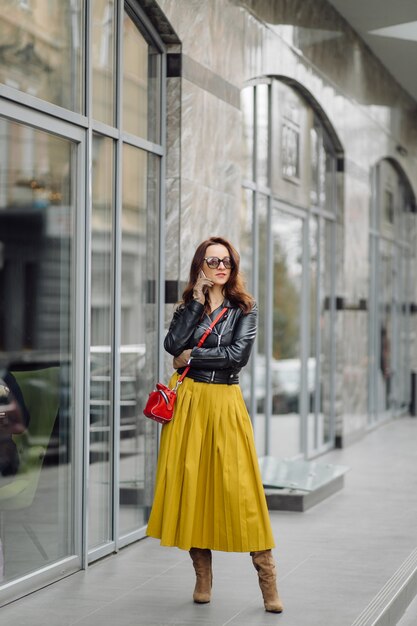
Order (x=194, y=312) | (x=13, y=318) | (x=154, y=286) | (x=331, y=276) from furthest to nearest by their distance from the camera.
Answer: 1. (x=331, y=276)
2. (x=154, y=286)
3. (x=13, y=318)
4. (x=194, y=312)

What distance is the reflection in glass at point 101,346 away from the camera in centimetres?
731

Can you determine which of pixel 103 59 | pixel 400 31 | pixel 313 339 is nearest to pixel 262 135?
pixel 313 339

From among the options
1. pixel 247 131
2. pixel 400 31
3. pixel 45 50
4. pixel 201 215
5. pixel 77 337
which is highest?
pixel 400 31

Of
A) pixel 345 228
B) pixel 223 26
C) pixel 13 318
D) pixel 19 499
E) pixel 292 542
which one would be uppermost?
pixel 223 26

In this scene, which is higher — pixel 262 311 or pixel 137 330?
pixel 262 311

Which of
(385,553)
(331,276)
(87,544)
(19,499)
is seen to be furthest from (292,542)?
(331,276)

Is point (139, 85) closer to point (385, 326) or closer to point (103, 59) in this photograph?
point (103, 59)

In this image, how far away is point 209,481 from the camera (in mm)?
5934

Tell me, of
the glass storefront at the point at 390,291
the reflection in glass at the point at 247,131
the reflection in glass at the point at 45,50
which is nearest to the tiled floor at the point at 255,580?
the reflection in glass at the point at 45,50

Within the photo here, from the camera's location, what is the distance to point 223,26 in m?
9.35

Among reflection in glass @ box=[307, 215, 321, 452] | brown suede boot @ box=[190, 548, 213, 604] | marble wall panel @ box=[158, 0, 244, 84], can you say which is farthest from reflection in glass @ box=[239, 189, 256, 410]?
brown suede boot @ box=[190, 548, 213, 604]

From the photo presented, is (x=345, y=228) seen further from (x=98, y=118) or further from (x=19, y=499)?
(x=19, y=499)

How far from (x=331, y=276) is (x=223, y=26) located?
18.1 feet

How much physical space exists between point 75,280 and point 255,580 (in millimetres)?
2091
